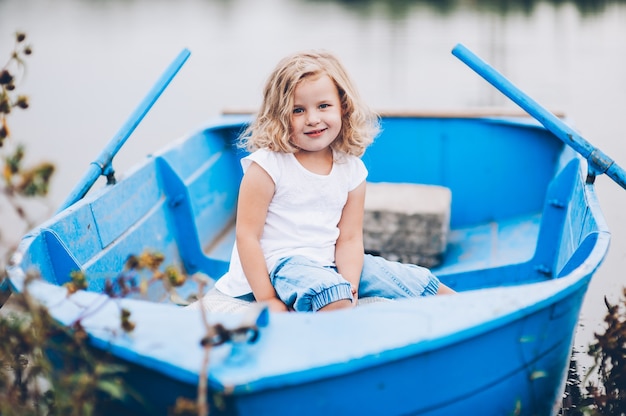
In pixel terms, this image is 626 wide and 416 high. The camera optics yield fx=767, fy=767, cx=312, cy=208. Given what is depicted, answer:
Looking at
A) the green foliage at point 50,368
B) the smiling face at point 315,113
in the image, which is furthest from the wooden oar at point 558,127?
the green foliage at point 50,368

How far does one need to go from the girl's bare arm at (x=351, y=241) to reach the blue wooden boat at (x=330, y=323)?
0.31 meters

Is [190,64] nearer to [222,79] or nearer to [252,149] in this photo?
[222,79]

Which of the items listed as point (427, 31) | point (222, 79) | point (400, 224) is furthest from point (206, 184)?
point (427, 31)

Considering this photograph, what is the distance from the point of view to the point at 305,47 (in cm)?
933

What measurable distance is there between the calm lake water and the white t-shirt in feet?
4.34

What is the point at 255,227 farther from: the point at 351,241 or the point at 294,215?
the point at 351,241

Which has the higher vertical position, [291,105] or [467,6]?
→ [467,6]

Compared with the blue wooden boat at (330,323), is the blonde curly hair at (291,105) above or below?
above

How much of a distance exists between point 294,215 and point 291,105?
0.30 meters

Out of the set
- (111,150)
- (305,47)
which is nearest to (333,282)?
(111,150)

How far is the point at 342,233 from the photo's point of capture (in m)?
2.21

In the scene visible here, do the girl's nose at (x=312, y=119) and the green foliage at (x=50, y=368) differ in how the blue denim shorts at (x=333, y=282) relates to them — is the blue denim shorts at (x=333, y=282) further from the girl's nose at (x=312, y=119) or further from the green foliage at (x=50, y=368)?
the green foliage at (x=50, y=368)

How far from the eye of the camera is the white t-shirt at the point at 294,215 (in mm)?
2109

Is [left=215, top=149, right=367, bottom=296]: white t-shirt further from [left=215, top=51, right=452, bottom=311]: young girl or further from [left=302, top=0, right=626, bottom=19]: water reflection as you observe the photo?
[left=302, top=0, right=626, bottom=19]: water reflection
